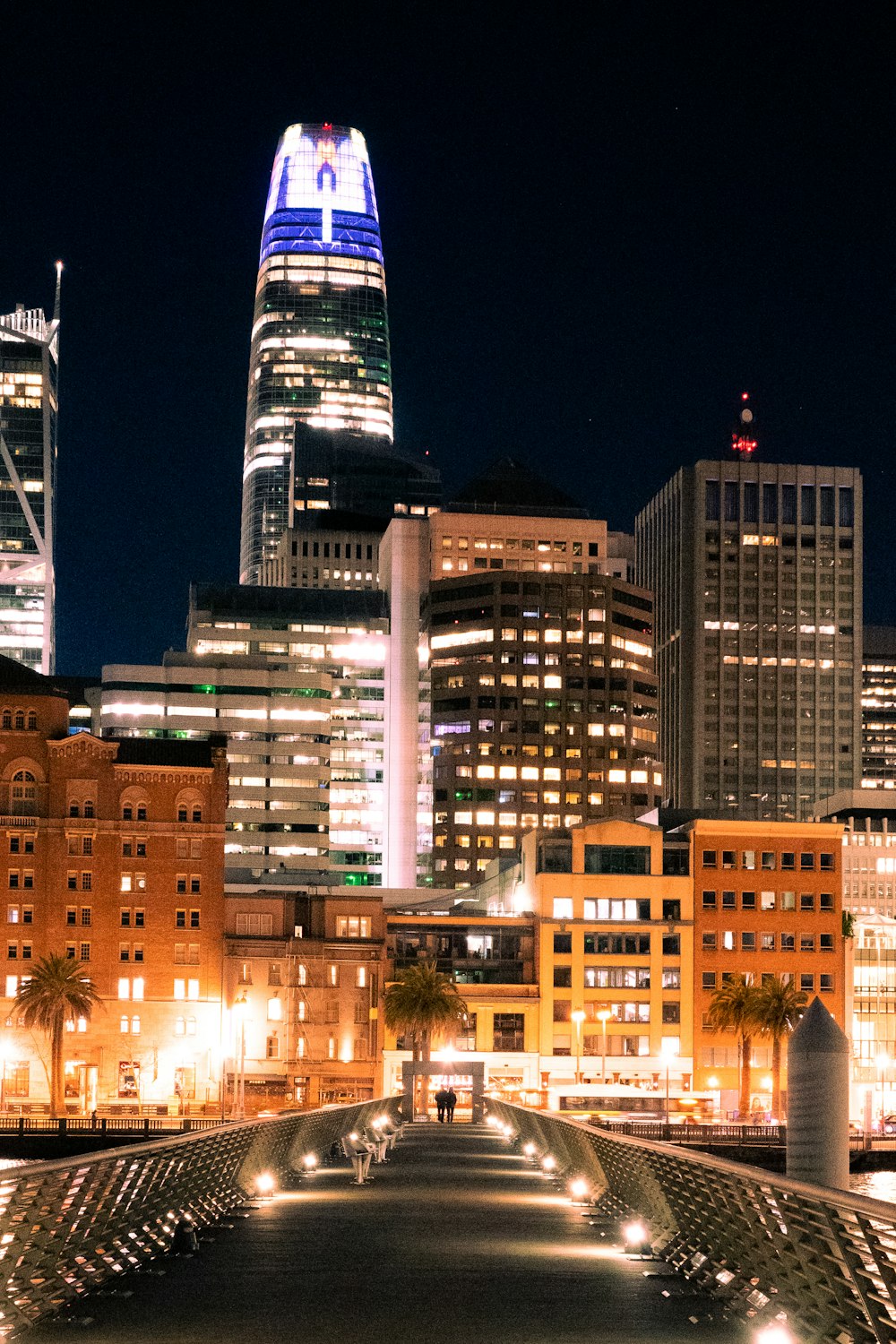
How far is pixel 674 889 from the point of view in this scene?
16988cm

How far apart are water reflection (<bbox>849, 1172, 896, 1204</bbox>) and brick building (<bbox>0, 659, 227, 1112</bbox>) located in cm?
5161

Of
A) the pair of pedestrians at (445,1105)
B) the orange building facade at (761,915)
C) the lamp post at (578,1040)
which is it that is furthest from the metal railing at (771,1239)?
the orange building facade at (761,915)

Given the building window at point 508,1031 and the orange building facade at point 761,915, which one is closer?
the building window at point 508,1031

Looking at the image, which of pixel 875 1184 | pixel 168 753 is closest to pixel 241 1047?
pixel 168 753

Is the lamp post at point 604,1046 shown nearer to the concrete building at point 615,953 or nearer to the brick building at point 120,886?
the concrete building at point 615,953

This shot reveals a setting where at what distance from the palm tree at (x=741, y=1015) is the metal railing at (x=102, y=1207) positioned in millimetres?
111886

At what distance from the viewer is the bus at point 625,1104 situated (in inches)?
5310

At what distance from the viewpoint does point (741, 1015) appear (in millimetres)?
152125

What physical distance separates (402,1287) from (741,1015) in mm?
129661

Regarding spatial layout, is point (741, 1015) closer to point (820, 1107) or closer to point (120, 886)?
point (120, 886)

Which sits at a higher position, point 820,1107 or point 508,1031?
point 820,1107

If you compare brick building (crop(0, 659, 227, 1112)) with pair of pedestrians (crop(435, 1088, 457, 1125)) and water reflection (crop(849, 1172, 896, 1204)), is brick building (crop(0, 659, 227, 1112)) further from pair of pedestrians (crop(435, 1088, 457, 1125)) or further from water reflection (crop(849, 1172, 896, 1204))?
water reflection (crop(849, 1172, 896, 1204))

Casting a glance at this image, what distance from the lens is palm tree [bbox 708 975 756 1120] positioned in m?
152

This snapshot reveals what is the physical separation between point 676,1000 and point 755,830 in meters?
15.3
